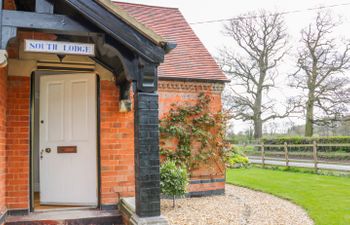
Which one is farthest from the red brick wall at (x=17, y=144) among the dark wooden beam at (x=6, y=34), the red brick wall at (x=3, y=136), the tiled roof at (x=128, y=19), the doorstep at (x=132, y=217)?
the tiled roof at (x=128, y=19)

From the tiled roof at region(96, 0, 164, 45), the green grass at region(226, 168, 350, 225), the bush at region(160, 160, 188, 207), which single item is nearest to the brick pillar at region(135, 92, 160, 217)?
the tiled roof at region(96, 0, 164, 45)

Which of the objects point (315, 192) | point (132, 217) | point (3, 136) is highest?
point (3, 136)

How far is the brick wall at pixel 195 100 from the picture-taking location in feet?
29.2

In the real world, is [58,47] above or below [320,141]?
above

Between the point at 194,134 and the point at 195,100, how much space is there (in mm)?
937

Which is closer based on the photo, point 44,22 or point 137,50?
point 44,22

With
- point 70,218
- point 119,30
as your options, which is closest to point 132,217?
point 70,218

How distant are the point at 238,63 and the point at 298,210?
19716 mm

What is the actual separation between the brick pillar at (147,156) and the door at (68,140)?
1861 mm

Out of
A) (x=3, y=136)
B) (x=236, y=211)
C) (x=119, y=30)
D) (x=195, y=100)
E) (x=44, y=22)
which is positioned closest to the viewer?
(x=44, y=22)

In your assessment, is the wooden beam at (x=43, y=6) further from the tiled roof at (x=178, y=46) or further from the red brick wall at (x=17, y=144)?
the tiled roof at (x=178, y=46)

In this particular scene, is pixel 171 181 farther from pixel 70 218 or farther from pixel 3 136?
pixel 3 136

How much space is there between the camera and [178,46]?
33.5 feet

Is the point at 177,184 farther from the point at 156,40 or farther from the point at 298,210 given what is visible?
the point at 156,40
